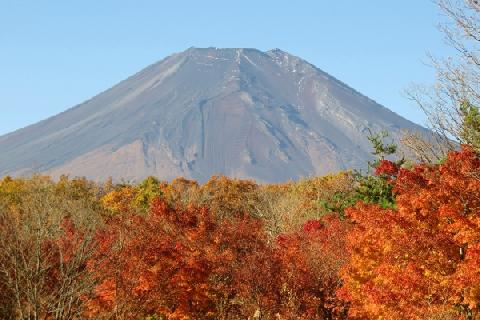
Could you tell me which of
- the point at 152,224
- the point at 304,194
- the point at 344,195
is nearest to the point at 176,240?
the point at 152,224

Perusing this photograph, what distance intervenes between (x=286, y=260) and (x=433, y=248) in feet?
35.1

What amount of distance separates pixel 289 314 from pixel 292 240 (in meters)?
6.37

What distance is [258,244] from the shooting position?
34.3m

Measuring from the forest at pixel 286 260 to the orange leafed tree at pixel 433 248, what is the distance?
0.04 metres

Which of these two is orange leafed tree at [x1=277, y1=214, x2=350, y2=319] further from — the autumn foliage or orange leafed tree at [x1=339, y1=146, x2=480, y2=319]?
orange leafed tree at [x1=339, y1=146, x2=480, y2=319]

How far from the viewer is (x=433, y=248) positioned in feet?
74.8

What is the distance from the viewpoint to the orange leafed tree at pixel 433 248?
70.9ft

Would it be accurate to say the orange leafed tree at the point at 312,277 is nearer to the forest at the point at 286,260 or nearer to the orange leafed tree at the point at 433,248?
the forest at the point at 286,260

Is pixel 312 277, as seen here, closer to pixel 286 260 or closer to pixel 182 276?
pixel 286 260

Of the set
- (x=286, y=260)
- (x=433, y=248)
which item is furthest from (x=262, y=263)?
(x=433, y=248)

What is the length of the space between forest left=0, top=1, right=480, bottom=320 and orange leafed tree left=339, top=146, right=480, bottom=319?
0.13 ft

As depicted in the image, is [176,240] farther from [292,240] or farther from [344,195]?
[344,195]

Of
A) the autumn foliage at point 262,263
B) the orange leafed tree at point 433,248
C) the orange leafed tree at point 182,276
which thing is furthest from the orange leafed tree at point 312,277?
the orange leafed tree at point 433,248

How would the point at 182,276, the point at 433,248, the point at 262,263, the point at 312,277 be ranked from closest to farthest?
1. the point at 433,248
2. the point at 182,276
3. the point at 262,263
4. the point at 312,277
